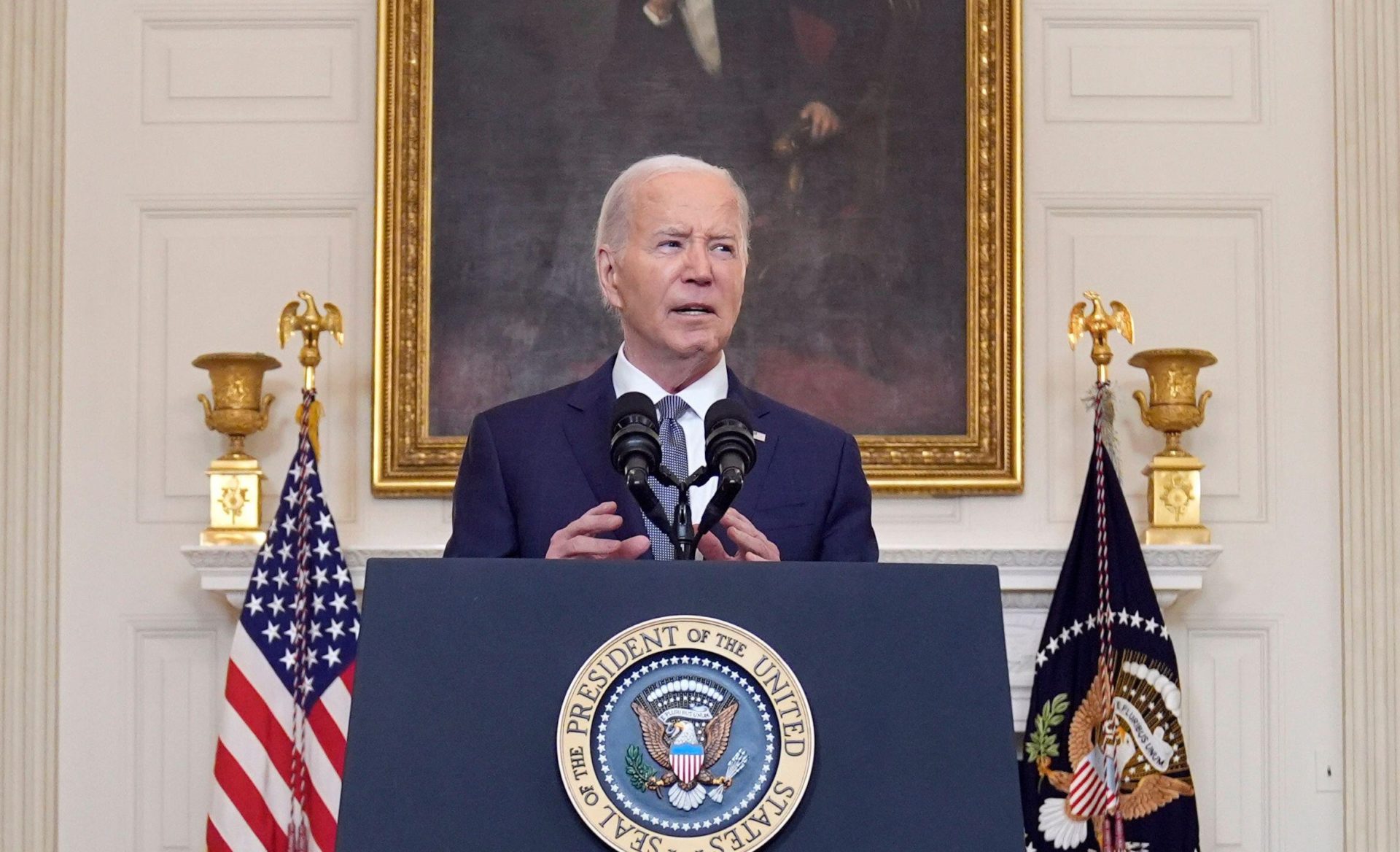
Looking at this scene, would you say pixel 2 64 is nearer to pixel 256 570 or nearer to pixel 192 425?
pixel 192 425

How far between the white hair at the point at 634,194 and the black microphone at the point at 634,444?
2.57 ft

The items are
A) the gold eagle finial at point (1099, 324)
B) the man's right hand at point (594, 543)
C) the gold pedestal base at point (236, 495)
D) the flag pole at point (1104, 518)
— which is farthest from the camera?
the gold pedestal base at point (236, 495)

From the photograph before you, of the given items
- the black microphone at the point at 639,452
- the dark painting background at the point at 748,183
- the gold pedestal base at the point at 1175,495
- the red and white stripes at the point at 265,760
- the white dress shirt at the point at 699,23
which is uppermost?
the white dress shirt at the point at 699,23

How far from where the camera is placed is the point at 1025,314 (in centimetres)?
529

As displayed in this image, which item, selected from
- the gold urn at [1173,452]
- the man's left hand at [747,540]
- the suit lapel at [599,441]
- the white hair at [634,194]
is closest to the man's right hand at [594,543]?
the man's left hand at [747,540]

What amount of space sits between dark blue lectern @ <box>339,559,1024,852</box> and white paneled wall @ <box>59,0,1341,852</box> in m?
3.50

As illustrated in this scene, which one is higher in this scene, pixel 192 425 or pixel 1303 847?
pixel 192 425

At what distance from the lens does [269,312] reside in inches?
207

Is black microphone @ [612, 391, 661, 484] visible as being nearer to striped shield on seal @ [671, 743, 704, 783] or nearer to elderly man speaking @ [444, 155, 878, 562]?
striped shield on seal @ [671, 743, 704, 783]

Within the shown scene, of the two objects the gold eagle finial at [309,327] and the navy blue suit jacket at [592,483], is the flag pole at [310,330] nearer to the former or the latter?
the gold eagle finial at [309,327]

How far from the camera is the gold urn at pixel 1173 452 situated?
16.2ft

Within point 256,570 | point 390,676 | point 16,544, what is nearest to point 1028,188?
point 256,570

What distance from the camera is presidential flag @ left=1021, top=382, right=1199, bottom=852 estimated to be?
471cm

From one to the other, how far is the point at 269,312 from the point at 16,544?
110 centimetres
